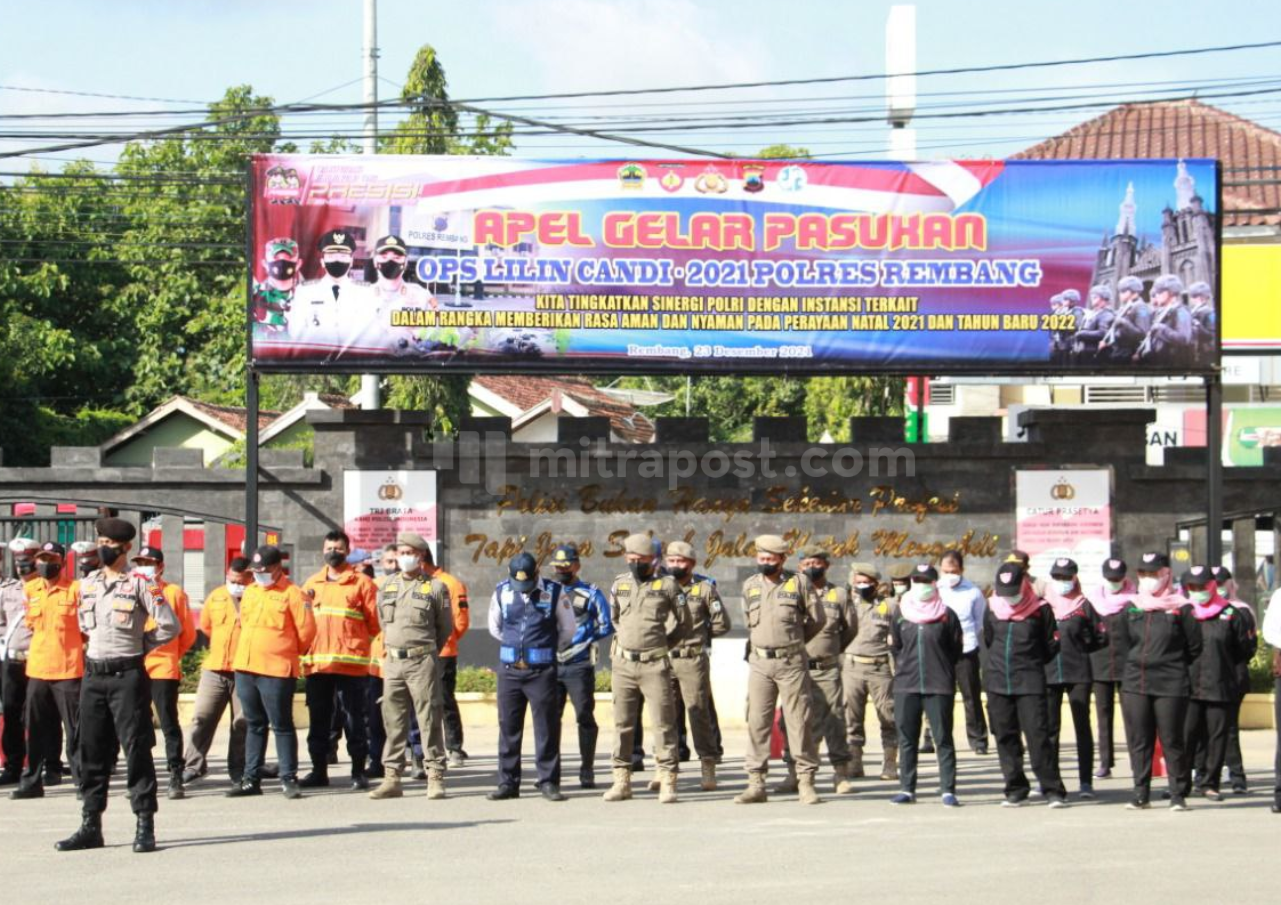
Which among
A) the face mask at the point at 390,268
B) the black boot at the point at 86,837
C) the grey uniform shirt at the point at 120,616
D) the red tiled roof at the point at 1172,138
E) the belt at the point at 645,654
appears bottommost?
the black boot at the point at 86,837

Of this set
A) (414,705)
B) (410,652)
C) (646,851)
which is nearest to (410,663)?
(410,652)

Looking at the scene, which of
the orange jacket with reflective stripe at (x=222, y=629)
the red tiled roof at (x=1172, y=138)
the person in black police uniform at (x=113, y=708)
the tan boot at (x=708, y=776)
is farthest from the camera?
the red tiled roof at (x=1172, y=138)

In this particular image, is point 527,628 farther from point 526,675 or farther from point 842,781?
point 842,781

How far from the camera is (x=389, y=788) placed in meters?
13.9

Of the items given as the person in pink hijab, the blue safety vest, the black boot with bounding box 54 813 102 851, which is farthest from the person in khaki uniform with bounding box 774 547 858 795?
the black boot with bounding box 54 813 102 851

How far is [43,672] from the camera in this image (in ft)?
44.6

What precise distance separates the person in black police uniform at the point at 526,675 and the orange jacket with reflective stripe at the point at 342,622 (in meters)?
1.24

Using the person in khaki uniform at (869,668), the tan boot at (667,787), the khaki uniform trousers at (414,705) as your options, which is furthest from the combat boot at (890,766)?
the khaki uniform trousers at (414,705)

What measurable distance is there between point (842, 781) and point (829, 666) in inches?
34.5

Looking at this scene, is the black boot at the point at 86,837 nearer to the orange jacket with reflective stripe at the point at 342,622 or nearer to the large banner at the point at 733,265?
the orange jacket with reflective stripe at the point at 342,622

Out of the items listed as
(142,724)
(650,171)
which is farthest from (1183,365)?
(142,724)

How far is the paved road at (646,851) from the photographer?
10109 millimetres

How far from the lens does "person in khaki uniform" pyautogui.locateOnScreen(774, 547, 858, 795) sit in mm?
14344

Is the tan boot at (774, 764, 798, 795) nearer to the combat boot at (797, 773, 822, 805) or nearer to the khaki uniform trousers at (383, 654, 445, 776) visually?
the combat boot at (797, 773, 822, 805)
